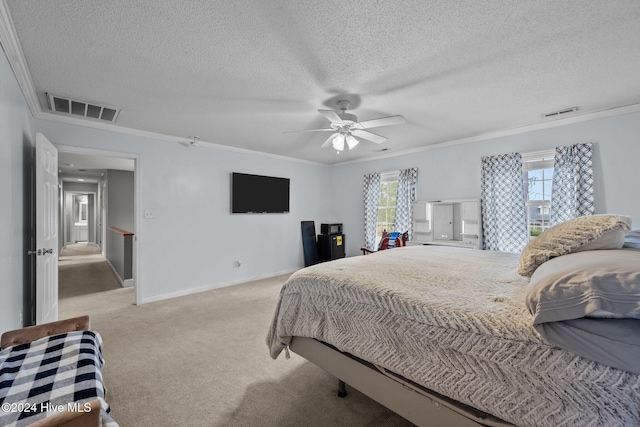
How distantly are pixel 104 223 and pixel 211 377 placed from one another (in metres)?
7.20

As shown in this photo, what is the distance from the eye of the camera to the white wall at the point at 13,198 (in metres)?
1.84

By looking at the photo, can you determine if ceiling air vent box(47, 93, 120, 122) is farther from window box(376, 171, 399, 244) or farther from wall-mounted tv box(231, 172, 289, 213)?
window box(376, 171, 399, 244)

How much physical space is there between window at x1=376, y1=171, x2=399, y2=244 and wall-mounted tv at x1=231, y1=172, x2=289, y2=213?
6.45 ft

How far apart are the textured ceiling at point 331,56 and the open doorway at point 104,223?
1.80 meters

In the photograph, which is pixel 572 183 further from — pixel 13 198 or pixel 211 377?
pixel 13 198

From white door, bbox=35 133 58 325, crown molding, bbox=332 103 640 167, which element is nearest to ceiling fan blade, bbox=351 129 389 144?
crown molding, bbox=332 103 640 167

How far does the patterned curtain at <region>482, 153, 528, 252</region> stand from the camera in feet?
12.3

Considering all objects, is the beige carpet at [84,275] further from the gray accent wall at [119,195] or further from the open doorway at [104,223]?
the gray accent wall at [119,195]

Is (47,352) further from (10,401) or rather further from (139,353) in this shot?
(139,353)

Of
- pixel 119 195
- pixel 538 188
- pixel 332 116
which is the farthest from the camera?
pixel 119 195

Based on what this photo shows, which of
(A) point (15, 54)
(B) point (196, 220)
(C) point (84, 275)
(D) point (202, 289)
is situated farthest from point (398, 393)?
(C) point (84, 275)

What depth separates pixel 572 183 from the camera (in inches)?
132

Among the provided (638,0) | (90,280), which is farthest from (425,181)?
(90,280)

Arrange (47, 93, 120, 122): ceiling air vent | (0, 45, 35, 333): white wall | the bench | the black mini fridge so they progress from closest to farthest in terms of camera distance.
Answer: the bench, (0, 45, 35, 333): white wall, (47, 93, 120, 122): ceiling air vent, the black mini fridge
